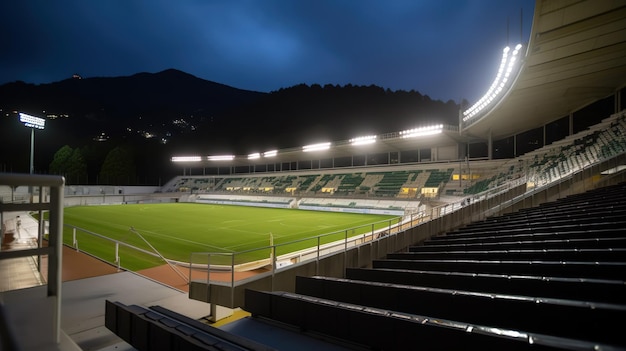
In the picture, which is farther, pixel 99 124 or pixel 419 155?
pixel 99 124

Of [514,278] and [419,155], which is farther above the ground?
[419,155]

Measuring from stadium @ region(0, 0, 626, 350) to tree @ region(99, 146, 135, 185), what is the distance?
49.4 m

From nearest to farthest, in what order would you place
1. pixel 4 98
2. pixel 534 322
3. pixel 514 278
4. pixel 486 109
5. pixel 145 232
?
pixel 534 322 → pixel 514 278 → pixel 145 232 → pixel 486 109 → pixel 4 98

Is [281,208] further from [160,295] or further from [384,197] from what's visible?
[160,295]

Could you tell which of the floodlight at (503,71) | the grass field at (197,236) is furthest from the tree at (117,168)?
the floodlight at (503,71)

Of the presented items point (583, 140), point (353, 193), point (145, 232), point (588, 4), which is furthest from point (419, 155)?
point (145, 232)

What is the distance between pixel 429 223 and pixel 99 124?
7029 inches

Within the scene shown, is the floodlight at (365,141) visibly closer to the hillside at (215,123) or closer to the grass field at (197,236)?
the grass field at (197,236)

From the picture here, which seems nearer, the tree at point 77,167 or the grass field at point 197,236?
the grass field at point 197,236

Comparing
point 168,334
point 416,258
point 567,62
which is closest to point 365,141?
point 567,62

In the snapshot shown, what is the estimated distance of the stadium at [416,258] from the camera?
276cm

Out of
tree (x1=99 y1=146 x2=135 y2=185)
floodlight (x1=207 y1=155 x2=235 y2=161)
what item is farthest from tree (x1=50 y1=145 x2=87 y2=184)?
floodlight (x1=207 y1=155 x2=235 y2=161)

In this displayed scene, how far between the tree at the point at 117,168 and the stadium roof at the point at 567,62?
7273cm

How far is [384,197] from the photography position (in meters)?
36.7
